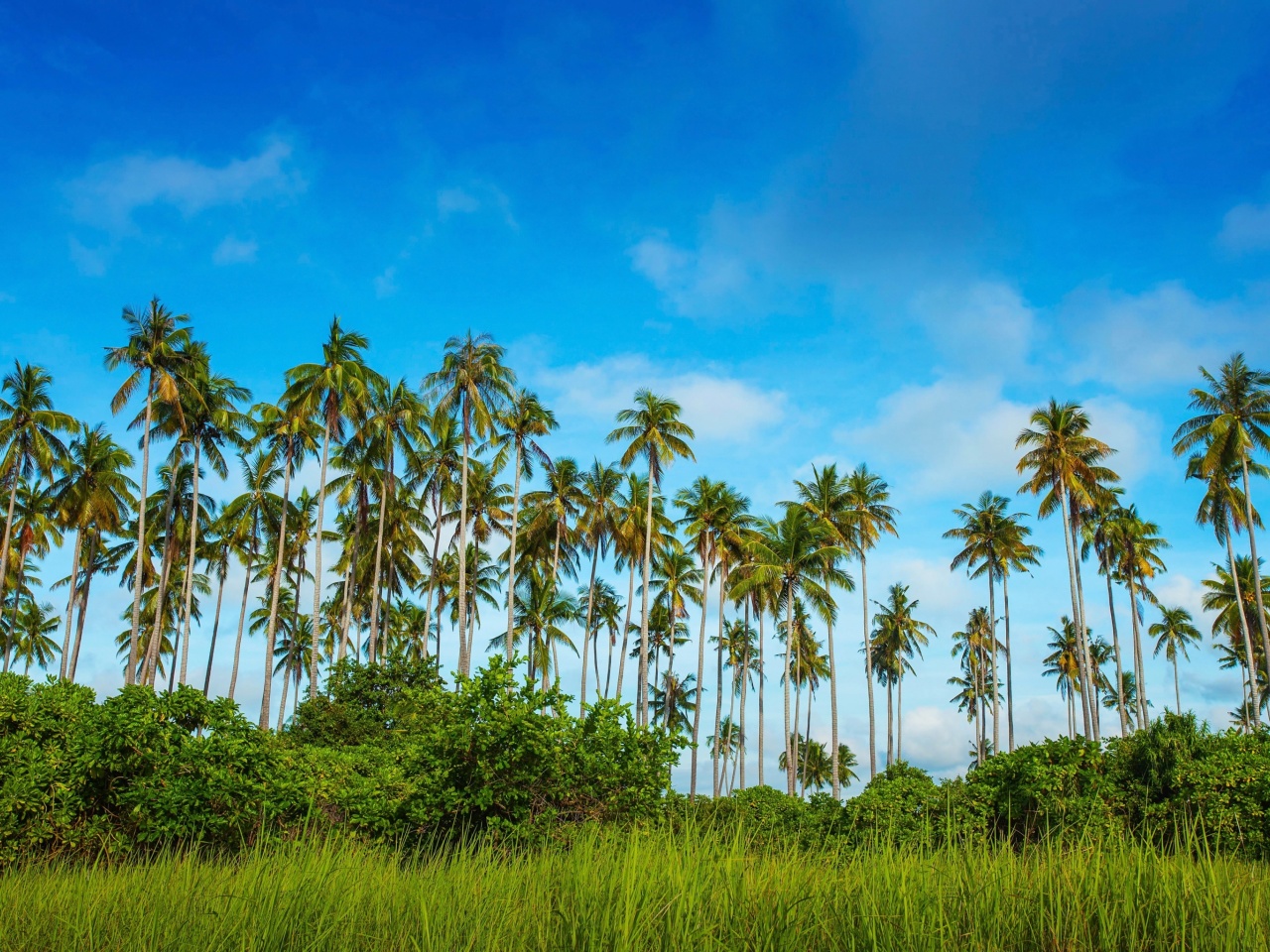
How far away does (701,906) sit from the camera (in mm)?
4551

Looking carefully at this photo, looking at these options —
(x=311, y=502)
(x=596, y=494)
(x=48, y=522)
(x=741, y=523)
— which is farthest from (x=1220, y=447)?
(x=48, y=522)

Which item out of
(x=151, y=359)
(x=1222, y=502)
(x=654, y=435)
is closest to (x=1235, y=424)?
(x=1222, y=502)

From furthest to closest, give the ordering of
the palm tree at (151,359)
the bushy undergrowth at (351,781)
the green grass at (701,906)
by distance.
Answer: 1. the palm tree at (151,359)
2. the bushy undergrowth at (351,781)
3. the green grass at (701,906)

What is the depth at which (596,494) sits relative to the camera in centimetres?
4338

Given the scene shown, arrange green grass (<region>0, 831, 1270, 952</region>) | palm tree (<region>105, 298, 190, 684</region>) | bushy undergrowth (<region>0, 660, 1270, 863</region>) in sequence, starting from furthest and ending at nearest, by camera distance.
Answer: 1. palm tree (<region>105, 298, 190, 684</region>)
2. bushy undergrowth (<region>0, 660, 1270, 863</region>)
3. green grass (<region>0, 831, 1270, 952</region>)

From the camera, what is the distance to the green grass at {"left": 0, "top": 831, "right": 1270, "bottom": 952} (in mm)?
4227

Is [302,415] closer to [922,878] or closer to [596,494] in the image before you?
[596,494]

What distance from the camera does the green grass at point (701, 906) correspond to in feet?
13.9

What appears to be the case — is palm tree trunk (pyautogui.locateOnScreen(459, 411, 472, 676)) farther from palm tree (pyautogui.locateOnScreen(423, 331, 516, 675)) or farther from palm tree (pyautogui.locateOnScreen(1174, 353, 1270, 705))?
palm tree (pyautogui.locateOnScreen(1174, 353, 1270, 705))

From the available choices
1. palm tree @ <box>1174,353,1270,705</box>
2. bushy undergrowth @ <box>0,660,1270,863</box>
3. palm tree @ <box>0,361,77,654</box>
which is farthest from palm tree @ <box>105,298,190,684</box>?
palm tree @ <box>1174,353,1270,705</box>

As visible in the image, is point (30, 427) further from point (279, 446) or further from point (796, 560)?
point (796, 560)

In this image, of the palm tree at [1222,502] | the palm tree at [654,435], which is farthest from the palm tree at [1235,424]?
the palm tree at [654,435]

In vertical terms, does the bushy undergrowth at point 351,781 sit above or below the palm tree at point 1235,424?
below

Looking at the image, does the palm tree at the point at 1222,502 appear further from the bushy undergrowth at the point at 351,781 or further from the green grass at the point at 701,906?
the green grass at the point at 701,906
